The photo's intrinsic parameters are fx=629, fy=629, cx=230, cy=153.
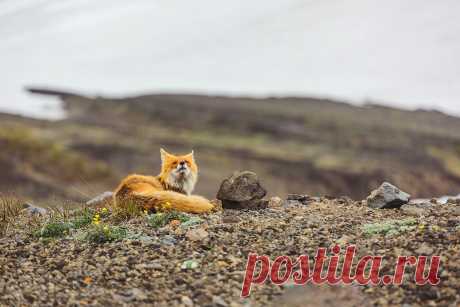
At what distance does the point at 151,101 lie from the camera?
105 m

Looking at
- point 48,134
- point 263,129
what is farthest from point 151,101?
point 48,134

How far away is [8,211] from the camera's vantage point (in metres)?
12.2

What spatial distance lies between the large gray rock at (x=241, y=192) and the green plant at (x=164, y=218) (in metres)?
0.99

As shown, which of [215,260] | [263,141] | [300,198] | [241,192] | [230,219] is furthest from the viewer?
[263,141]

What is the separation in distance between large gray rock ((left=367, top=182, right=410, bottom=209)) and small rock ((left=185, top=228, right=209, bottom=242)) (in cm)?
356

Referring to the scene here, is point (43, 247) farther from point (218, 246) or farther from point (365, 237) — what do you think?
point (365, 237)

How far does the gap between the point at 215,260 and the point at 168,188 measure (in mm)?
4230

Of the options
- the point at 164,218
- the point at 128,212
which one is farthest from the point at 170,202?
the point at 128,212

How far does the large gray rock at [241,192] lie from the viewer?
1129 centimetres

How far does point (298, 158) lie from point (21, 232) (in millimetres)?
66723

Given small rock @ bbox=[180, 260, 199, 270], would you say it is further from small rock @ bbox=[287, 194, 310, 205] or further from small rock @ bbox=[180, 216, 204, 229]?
small rock @ bbox=[287, 194, 310, 205]

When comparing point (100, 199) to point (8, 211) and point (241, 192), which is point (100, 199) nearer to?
point (8, 211)

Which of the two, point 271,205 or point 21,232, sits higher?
point 271,205

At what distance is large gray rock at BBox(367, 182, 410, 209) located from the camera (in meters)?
11.4
